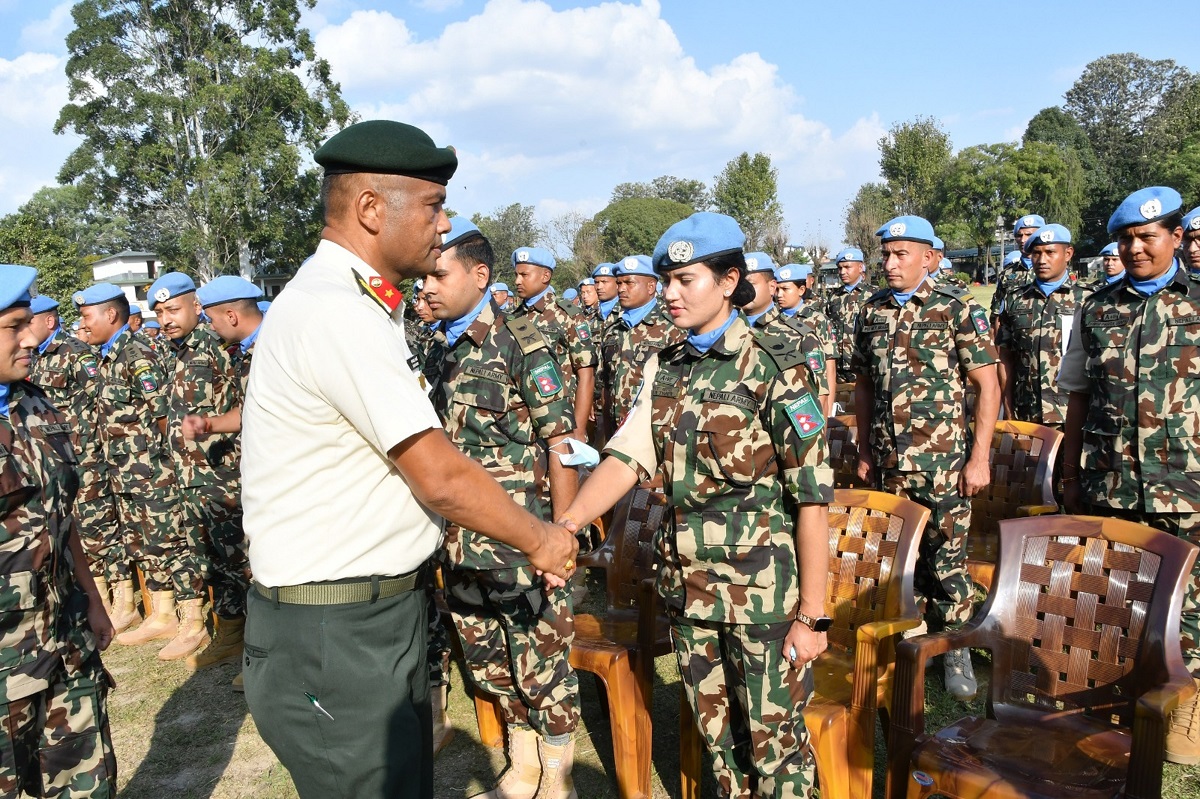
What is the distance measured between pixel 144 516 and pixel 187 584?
662mm

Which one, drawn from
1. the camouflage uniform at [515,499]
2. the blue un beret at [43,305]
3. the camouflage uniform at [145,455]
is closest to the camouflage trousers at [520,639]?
the camouflage uniform at [515,499]

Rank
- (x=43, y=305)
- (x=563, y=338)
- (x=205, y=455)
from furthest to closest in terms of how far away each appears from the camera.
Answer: (x=43, y=305) < (x=205, y=455) < (x=563, y=338)

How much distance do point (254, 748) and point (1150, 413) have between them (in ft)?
14.8

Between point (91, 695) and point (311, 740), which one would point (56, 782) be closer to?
point (91, 695)

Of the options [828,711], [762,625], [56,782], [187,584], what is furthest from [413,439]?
[187,584]

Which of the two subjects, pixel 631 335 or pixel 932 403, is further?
pixel 631 335

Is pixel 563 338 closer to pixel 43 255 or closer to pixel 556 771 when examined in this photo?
pixel 556 771

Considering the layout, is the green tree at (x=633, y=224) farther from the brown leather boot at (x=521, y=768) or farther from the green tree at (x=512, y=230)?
the brown leather boot at (x=521, y=768)

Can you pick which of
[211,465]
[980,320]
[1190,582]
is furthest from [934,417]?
[211,465]

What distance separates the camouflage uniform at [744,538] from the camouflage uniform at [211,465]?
3.47m

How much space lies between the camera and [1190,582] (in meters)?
3.18

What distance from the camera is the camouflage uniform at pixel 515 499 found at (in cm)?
317

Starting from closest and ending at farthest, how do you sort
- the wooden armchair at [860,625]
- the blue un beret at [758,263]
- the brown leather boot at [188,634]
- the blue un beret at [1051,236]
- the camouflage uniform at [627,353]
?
the wooden armchair at [860,625], the brown leather boot at [188,634], the blue un beret at [758,263], the blue un beret at [1051,236], the camouflage uniform at [627,353]

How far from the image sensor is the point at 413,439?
66.6 inches
